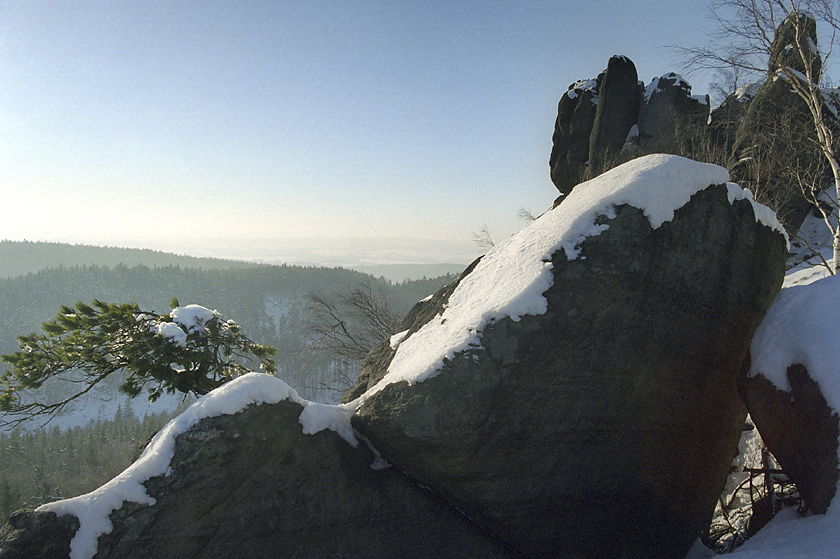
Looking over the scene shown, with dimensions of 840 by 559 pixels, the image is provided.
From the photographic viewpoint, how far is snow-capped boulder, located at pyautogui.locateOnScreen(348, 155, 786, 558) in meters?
3.68

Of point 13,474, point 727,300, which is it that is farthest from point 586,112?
point 13,474

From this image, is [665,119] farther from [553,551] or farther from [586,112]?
[553,551]

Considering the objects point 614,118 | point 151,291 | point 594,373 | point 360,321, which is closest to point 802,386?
point 594,373

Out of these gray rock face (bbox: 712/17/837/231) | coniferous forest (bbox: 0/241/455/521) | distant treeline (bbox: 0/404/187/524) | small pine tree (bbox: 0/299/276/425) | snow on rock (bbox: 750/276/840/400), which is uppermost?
gray rock face (bbox: 712/17/837/231)

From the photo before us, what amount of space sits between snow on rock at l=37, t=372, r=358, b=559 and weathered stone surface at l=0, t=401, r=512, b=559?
0.19 ft

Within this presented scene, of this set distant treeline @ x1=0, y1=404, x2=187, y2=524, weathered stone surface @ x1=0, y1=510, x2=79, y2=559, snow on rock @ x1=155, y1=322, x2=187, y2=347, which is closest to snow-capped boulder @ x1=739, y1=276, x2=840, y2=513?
weathered stone surface @ x1=0, y1=510, x2=79, y2=559

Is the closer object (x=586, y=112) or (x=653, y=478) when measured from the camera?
(x=653, y=478)

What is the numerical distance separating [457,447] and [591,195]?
290 centimetres

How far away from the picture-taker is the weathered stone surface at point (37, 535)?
3.03 metres

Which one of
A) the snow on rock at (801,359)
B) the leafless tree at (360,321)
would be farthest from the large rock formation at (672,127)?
the leafless tree at (360,321)

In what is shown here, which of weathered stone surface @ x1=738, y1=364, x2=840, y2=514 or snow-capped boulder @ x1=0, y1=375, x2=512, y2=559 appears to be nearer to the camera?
snow-capped boulder @ x1=0, y1=375, x2=512, y2=559

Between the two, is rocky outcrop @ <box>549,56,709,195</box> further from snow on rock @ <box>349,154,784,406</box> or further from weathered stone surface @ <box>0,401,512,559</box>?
weathered stone surface @ <box>0,401,512,559</box>

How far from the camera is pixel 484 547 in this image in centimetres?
397

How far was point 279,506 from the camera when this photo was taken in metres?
3.67
